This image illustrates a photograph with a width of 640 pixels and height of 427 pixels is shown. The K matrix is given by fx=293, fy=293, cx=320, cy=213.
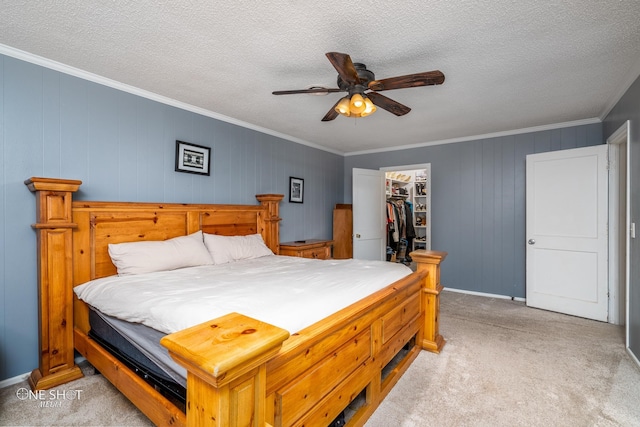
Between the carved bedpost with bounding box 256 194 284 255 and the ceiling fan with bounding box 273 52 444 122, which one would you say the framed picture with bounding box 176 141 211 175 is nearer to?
the carved bedpost with bounding box 256 194 284 255

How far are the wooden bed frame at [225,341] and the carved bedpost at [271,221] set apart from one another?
1.67 feet

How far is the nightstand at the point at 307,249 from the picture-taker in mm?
3758

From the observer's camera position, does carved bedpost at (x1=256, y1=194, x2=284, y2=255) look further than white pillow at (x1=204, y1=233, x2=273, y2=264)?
Yes

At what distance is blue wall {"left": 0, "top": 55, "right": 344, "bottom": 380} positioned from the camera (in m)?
2.01

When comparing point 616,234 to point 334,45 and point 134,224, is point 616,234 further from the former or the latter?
point 134,224

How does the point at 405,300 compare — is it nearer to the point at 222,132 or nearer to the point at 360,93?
the point at 360,93

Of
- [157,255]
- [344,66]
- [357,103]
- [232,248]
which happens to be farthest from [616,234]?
[157,255]

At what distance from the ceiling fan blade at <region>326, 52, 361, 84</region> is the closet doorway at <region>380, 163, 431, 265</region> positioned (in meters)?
3.33

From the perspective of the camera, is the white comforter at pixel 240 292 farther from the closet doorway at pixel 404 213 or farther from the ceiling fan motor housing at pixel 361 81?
the closet doorway at pixel 404 213

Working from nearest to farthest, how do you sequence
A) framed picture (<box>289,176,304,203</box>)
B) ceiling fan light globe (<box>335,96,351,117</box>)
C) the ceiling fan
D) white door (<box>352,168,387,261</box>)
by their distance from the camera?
1. the ceiling fan
2. ceiling fan light globe (<box>335,96,351,117</box>)
3. framed picture (<box>289,176,304,203</box>)
4. white door (<box>352,168,387,261</box>)

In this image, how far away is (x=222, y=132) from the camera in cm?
340

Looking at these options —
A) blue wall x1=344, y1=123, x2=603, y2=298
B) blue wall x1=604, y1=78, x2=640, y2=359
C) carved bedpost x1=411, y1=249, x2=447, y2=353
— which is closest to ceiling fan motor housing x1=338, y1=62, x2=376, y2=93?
carved bedpost x1=411, y1=249, x2=447, y2=353

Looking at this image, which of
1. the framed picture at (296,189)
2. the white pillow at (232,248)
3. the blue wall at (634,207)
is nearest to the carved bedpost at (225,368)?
the white pillow at (232,248)

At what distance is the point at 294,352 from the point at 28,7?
2274 millimetres
